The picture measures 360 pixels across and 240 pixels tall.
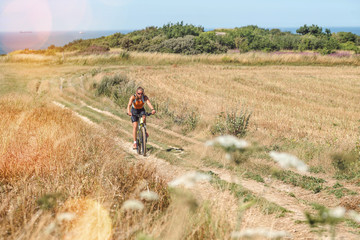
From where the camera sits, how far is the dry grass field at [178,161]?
4.06 metres

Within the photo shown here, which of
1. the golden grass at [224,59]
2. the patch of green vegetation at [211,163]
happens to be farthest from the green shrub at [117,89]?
the golden grass at [224,59]

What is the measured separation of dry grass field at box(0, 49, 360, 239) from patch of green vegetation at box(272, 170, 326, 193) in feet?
0.08

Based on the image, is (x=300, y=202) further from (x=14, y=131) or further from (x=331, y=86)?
(x=331, y=86)

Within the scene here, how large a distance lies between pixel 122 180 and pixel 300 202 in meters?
3.76

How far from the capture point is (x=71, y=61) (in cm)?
4259

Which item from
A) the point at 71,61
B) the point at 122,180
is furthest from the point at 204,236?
the point at 71,61

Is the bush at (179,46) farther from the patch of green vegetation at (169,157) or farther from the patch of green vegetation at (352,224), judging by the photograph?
the patch of green vegetation at (352,224)

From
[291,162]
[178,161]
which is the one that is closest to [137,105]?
[178,161]

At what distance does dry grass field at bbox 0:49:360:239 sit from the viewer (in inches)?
160

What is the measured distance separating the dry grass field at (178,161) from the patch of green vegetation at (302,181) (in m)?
0.02

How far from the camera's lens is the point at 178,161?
9.73m

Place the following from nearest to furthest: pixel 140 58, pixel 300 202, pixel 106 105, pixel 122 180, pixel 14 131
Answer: pixel 122 180
pixel 300 202
pixel 14 131
pixel 106 105
pixel 140 58

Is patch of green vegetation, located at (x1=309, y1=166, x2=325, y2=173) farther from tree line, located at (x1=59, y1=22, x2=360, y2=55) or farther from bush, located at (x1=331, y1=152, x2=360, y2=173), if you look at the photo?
tree line, located at (x1=59, y1=22, x2=360, y2=55)

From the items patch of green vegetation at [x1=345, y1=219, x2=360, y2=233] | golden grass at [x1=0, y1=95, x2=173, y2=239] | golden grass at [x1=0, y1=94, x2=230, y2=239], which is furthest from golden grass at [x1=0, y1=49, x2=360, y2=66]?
patch of green vegetation at [x1=345, y1=219, x2=360, y2=233]
